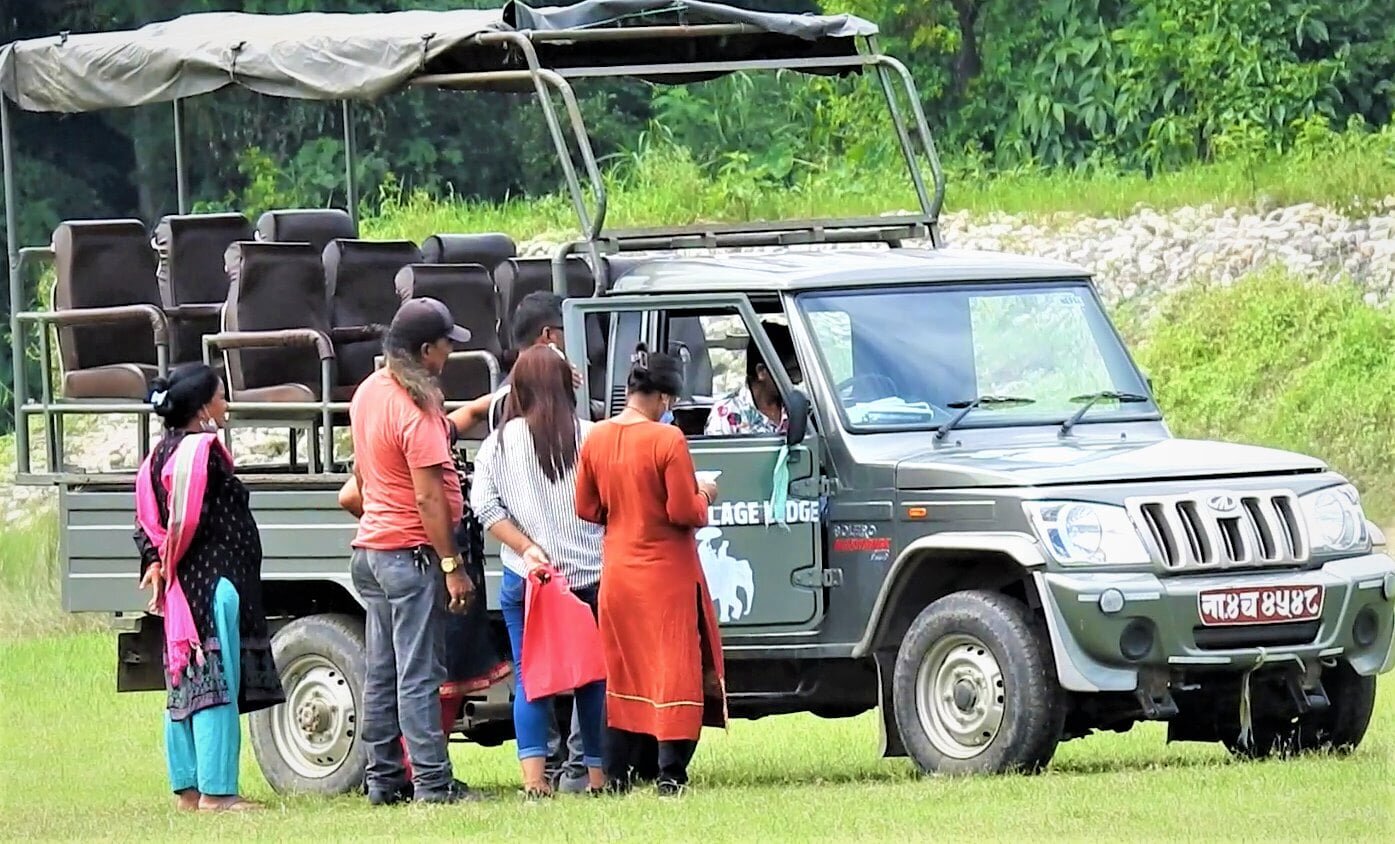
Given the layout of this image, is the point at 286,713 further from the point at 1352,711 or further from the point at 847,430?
the point at 1352,711

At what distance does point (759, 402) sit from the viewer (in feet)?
41.3

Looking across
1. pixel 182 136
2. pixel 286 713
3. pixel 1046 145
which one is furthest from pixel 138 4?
pixel 286 713

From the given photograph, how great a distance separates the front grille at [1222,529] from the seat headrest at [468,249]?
4.10 metres

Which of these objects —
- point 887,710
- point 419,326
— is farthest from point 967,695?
point 419,326

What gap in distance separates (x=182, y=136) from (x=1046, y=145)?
19.9 metres

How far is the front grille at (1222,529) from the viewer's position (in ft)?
37.9

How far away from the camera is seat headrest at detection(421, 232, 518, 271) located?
14.8 m

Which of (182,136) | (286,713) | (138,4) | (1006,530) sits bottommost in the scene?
(286,713)

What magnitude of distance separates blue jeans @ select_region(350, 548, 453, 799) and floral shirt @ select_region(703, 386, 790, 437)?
4.25 feet

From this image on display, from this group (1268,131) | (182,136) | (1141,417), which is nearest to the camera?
(1141,417)

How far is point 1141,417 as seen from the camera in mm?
12711

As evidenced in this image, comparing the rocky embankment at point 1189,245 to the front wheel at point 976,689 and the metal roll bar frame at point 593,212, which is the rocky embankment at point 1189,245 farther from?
the front wheel at point 976,689

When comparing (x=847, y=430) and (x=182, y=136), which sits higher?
(x=182, y=136)

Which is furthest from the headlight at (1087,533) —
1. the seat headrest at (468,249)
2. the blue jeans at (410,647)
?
the seat headrest at (468,249)
